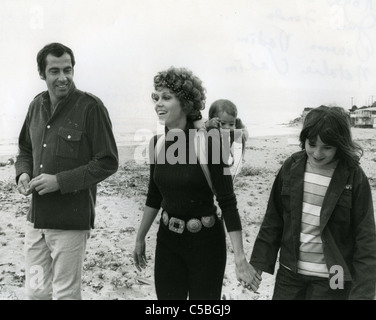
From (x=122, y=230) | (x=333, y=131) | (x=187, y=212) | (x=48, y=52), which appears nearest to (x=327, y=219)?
(x=333, y=131)

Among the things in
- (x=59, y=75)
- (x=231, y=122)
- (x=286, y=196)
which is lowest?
(x=286, y=196)

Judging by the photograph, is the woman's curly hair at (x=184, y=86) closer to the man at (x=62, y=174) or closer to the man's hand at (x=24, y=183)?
the man at (x=62, y=174)

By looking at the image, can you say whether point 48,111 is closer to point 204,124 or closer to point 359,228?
point 204,124

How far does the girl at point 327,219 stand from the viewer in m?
2.21

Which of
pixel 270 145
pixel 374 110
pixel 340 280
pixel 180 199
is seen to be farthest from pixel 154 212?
pixel 270 145

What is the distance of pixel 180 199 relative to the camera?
2.40 meters

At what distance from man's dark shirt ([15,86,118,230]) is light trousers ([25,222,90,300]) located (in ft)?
0.24

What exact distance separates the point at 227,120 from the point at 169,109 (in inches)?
23.3

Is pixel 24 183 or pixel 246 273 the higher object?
pixel 24 183

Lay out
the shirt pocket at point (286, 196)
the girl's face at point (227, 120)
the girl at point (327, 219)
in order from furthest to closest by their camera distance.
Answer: the girl's face at point (227, 120), the shirt pocket at point (286, 196), the girl at point (327, 219)

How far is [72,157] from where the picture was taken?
2.70 metres

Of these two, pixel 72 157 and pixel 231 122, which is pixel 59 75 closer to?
pixel 72 157

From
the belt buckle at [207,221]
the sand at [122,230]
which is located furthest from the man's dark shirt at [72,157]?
the sand at [122,230]

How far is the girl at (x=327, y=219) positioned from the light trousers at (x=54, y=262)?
115 cm
